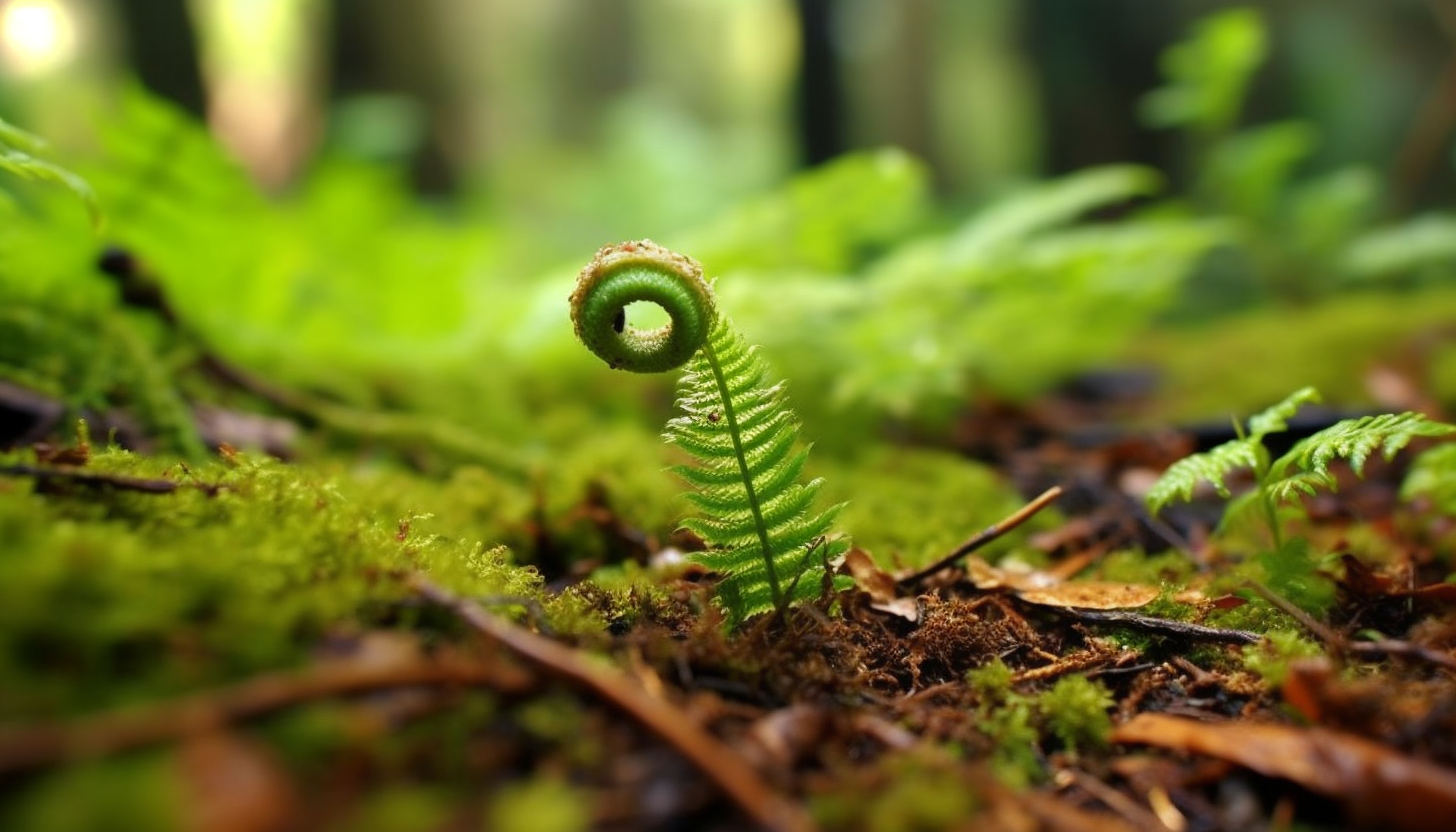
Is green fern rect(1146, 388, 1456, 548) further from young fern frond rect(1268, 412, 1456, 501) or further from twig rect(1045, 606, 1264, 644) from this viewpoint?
twig rect(1045, 606, 1264, 644)

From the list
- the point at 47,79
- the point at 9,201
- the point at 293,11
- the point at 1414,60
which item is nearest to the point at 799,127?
the point at 1414,60

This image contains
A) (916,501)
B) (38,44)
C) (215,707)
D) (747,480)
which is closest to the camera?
(215,707)

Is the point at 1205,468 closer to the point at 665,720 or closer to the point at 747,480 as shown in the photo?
the point at 747,480

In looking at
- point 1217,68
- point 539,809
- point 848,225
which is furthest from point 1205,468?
point 1217,68

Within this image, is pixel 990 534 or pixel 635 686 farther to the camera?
pixel 990 534

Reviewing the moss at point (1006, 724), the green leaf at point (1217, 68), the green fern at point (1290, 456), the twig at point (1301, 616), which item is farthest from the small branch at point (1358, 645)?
the green leaf at point (1217, 68)
